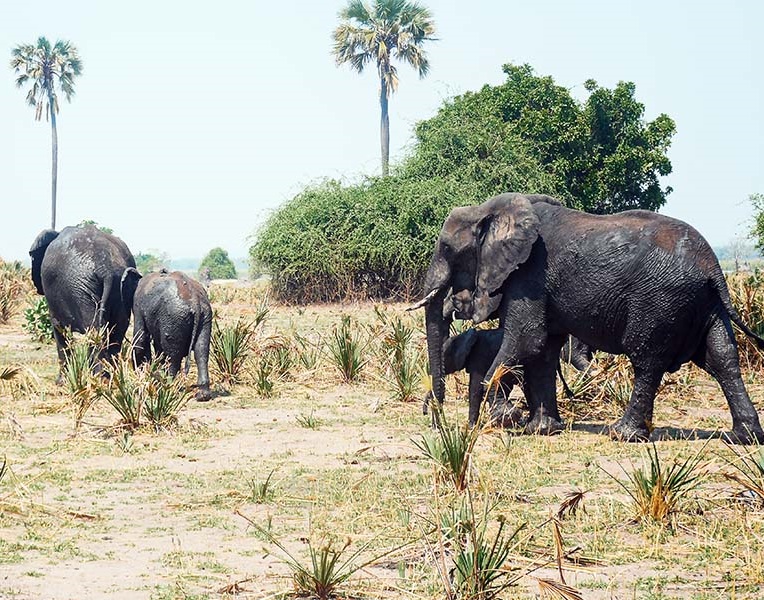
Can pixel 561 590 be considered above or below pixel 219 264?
below

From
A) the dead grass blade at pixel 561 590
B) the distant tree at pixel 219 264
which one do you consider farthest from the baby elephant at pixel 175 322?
the distant tree at pixel 219 264

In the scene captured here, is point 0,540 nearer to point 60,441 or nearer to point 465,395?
point 60,441

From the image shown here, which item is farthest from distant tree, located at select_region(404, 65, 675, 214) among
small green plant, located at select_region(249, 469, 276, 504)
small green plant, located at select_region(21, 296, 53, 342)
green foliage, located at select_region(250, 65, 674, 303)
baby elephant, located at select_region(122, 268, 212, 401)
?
small green plant, located at select_region(249, 469, 276, 504)

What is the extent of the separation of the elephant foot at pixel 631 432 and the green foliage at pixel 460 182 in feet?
48.3

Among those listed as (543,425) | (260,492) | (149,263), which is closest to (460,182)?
(543,425)

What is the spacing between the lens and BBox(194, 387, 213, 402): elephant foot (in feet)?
42.1

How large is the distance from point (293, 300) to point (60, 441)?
15320 mm

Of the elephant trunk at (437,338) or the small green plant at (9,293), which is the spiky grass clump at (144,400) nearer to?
the elephant trunk at (437,338)

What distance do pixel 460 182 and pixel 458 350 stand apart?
54.1 feet

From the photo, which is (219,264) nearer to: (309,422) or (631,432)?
(309,422)

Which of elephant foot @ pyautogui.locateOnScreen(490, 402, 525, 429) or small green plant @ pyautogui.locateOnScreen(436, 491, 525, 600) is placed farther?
elephant foot @ pyautogui.locateOnScreen(490, 402, 525, 429)

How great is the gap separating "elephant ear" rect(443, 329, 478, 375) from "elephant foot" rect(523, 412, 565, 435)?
813 millimetres

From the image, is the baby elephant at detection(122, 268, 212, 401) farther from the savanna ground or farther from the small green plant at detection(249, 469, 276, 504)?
the small green plant at detection(249, 469, 276, 504)

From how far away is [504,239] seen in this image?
10.6 metres
